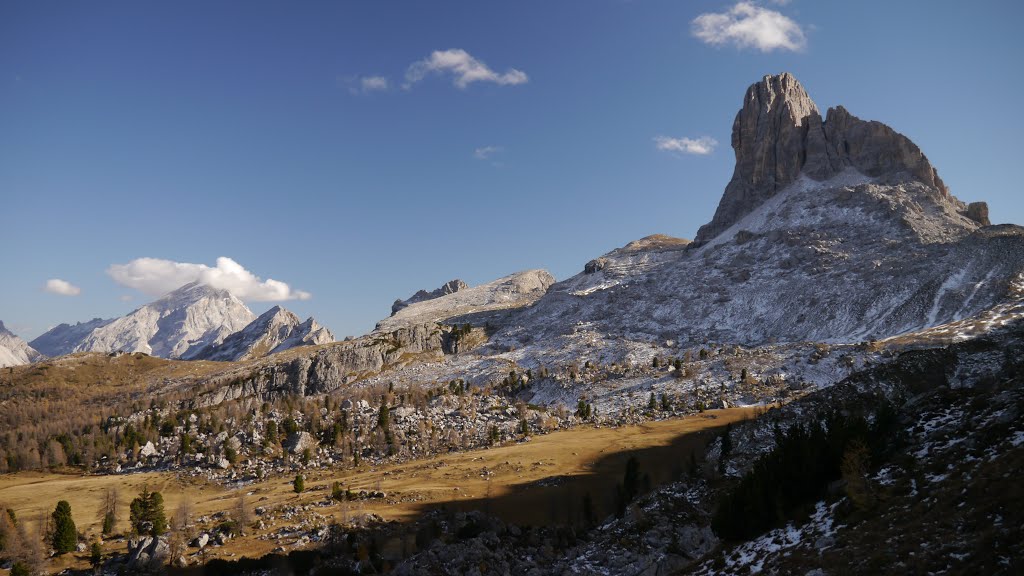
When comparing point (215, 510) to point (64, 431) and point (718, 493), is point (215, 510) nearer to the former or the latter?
point (718, 493)

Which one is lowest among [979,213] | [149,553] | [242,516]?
[149,553]

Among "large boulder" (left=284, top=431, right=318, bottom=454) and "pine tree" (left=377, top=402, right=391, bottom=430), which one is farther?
"pine tree" (left=377, top=402, right=391, bottom=430)

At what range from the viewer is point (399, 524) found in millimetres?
61656

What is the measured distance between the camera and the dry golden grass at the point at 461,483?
68375 millimetres

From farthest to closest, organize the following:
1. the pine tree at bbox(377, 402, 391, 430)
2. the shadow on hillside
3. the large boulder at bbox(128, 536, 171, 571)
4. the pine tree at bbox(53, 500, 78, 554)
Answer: the pine tree at bbox(377, 402, 391, 430) → the pine tree at bbox(53, 500, 78, 554) → the large boulder at bbox(128, 536, 171, 571) → the shadow on hillside

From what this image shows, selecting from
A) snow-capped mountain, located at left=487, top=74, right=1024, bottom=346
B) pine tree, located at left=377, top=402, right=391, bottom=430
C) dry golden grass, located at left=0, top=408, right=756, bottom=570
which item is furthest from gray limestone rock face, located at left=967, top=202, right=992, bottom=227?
pine tree, located at left=377, top=402, right=391, bottom=430

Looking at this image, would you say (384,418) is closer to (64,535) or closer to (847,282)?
(64,535)

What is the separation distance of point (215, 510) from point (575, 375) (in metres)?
87.6

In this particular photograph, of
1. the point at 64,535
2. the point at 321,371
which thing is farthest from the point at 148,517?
the point at 321,371

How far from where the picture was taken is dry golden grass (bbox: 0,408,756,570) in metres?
68.4

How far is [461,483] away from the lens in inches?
3172

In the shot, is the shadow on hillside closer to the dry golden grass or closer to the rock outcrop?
the dry golden grass

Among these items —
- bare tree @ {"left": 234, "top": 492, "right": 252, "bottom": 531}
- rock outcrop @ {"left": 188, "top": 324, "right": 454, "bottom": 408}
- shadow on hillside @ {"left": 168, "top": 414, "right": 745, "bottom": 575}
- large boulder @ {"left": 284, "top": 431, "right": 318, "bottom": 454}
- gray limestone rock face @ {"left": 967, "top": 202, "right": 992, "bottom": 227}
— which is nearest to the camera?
shadow on hillside @ {"left": 168, "top": 414, "right": 745, "bottom": 575}

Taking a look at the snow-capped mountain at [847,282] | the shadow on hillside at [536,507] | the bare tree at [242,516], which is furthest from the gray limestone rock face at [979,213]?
the bare tree at [242,516]
